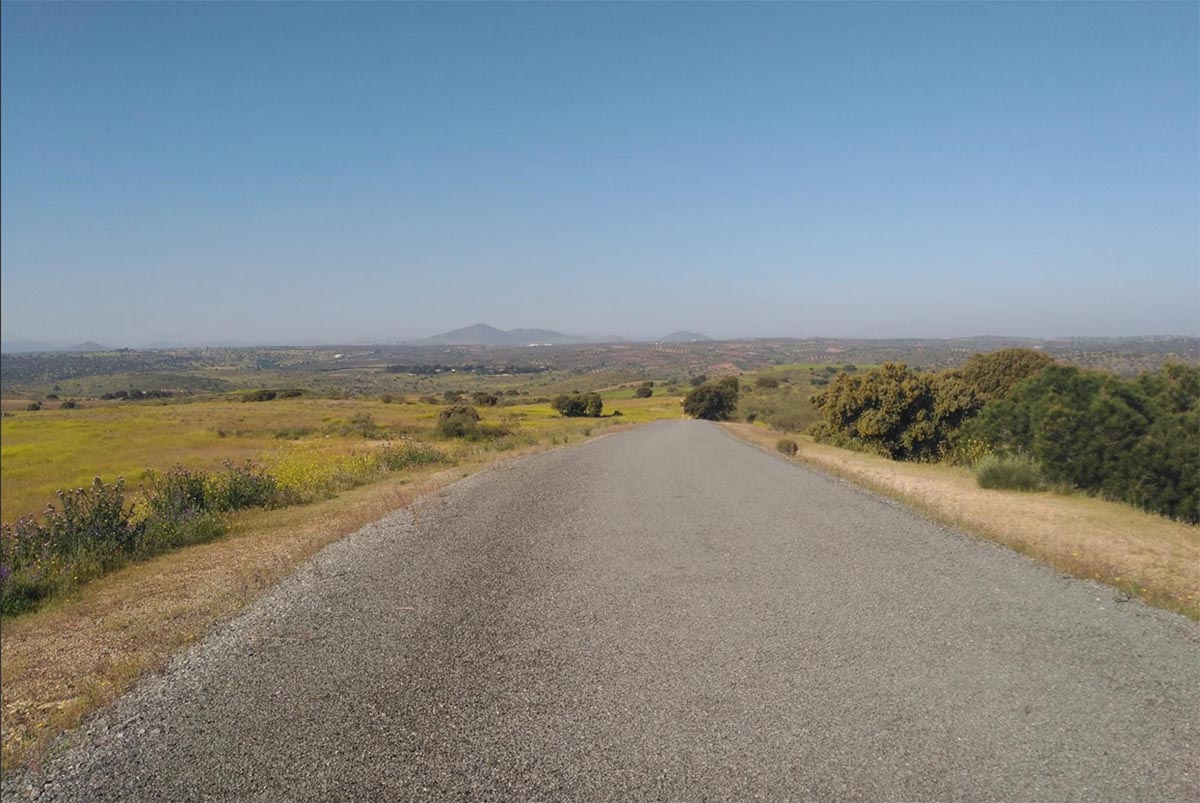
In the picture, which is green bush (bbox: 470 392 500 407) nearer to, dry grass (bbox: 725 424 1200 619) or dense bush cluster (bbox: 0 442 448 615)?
dense bush cluster (bbox: 0 442 448 615)

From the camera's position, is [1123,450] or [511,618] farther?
[1123,450]

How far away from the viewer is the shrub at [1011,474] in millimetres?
14781

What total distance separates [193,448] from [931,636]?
21.2m

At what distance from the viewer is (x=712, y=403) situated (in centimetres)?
6016

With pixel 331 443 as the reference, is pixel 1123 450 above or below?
Answer: above

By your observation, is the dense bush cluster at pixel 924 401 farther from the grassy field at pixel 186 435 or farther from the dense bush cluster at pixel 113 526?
the dense bush cluster at pixel 113 526

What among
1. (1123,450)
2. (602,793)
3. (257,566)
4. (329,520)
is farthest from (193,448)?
(1123,450)

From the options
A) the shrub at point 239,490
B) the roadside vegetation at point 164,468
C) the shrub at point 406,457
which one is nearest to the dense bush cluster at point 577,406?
the roadside vegetation at point 164,468

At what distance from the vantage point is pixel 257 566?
334 inches

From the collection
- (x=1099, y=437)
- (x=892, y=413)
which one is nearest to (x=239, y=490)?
(x=1099, y=437)

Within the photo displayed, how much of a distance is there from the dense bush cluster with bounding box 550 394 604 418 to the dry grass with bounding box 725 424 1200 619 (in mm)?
36905

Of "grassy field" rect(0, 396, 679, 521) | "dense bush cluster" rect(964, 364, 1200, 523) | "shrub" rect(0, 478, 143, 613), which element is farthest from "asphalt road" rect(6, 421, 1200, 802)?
"grassy field" rect(0, 396, 679, 521)

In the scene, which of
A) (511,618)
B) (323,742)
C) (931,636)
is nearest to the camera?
(323,742)

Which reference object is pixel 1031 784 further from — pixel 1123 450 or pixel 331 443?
pixel 331 443
